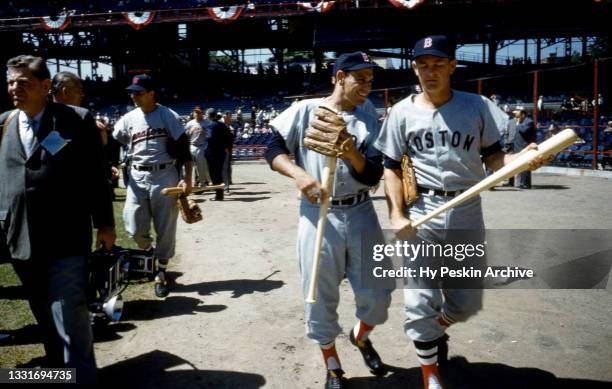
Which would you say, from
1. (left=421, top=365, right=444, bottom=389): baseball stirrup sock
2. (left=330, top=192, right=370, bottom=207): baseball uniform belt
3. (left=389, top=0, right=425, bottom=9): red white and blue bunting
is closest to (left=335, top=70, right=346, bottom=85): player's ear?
(left=330, top=192, right=370, bottom=207): baseball uniform belt

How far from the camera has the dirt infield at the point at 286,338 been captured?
350cm

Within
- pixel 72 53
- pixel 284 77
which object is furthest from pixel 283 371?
pixel 72 53

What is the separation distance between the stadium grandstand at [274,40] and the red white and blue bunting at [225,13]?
60mm

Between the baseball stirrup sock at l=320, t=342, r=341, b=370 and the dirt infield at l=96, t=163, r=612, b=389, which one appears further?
the dirt infield at l=96, t=163, r=612, b=389

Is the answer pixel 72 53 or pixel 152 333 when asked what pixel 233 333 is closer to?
pixel 152 333

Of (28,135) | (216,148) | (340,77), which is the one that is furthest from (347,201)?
(216,148)

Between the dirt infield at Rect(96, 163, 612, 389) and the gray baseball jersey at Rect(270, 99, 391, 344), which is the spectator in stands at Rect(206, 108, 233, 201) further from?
the gray baseball jersey at Rect(270, 99, 391, 344)

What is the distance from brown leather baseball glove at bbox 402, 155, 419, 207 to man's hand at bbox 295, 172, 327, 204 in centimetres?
55

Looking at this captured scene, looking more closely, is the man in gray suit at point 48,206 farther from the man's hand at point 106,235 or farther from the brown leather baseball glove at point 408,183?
the brown leather baseball glove at point 408,183

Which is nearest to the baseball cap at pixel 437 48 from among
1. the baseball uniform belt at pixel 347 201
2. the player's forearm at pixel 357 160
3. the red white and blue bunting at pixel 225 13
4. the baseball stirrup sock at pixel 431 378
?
the player's forearm at pixel 357 160

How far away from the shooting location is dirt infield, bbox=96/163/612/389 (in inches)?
138

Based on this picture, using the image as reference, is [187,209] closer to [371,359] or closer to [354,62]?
[371,359]

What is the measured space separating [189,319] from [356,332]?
1712 mm

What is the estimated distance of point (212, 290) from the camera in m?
5.53
